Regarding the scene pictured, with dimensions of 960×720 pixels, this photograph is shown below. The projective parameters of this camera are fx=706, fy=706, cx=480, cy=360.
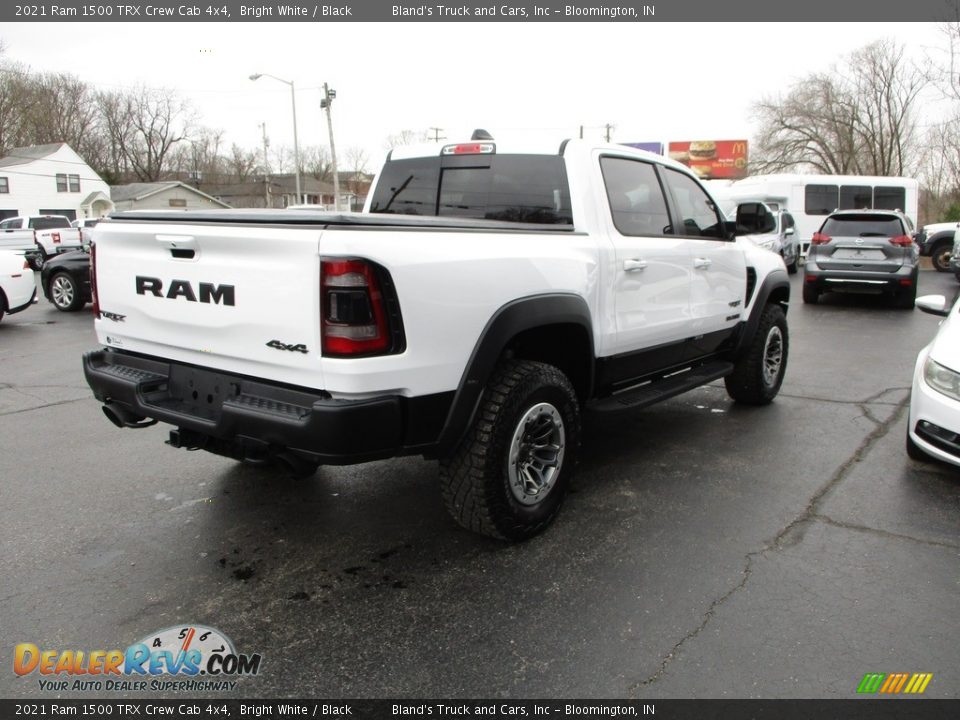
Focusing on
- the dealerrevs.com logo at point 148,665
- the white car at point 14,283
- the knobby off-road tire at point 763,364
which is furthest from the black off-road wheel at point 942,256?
the dealerrevs.com logo at point 148,665

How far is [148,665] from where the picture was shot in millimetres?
2613

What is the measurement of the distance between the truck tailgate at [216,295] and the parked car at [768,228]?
333cm

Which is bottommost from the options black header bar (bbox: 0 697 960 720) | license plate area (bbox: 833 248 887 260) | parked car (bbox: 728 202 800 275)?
black header bar (bbox: 0 697 960 720)

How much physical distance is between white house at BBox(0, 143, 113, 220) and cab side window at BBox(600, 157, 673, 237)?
185 ft

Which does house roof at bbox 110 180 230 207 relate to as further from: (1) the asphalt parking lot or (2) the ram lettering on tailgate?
(2) the ram lettering on tailgate

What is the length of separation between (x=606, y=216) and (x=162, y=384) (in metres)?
2.51

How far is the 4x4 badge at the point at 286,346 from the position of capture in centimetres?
276

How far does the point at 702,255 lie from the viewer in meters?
4.90

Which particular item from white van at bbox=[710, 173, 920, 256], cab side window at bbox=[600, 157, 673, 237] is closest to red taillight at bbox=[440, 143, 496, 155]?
cab side window at bbox=[600, 157, 673, 237]

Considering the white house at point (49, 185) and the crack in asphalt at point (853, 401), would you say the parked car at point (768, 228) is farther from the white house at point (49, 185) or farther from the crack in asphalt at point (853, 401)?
the white house at point (49, 185)

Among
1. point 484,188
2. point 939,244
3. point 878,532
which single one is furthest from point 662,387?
point 939,244

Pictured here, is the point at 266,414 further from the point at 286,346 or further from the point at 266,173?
the point at 266,173

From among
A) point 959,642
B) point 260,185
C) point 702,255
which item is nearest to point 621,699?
point 959,642

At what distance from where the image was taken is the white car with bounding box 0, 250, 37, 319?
11.2 metres
